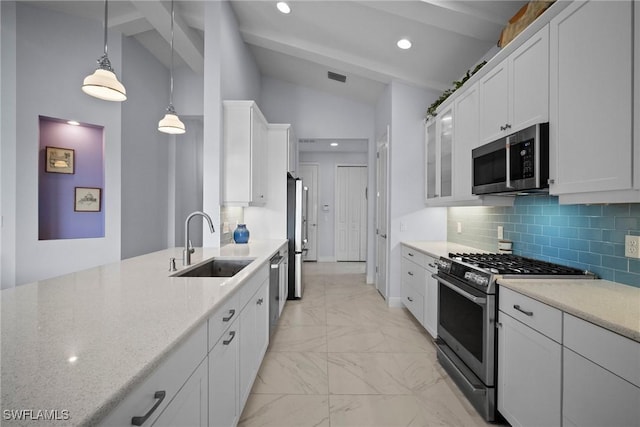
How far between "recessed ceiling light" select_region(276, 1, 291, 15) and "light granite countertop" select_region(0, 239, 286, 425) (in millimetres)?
2936

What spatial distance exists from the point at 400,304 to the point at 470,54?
119 inches

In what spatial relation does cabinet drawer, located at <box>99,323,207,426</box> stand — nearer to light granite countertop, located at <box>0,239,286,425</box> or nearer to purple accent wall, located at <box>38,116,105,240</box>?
light granite countertop, located at <box>0,239,286,425</box>

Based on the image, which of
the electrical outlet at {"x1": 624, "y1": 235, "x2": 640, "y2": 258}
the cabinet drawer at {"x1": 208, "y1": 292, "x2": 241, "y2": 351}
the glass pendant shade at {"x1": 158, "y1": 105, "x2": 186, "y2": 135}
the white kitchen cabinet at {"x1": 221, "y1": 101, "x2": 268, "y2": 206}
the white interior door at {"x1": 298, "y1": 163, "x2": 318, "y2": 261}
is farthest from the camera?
the white interior door at {"x1": 298, "y1": 163, "x2": 318, "y2": 261}

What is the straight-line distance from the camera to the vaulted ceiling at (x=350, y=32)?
8.95ft

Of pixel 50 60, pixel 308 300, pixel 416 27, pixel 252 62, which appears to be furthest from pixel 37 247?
pixel 416 27

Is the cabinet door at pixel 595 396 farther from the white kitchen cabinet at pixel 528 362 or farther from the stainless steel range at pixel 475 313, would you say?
the stainless steel range at pixel 475 313

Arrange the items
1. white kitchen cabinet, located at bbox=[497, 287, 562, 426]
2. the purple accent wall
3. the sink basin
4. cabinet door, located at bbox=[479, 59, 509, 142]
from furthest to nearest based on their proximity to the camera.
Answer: the purple accent wall, the sink basin, cabinet door, located at bbox=[479, 59, 509, 142], white kitchen cabinet, located at bbox=[497, 287, 562, 426]

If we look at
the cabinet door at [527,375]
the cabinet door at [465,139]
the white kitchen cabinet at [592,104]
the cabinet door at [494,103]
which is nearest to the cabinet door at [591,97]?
the white kitchen cabinet at [592,104]

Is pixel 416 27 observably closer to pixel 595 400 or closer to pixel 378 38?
pixel 378 38

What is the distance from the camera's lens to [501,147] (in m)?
2.15

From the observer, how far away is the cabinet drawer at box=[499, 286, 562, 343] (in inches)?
53.8

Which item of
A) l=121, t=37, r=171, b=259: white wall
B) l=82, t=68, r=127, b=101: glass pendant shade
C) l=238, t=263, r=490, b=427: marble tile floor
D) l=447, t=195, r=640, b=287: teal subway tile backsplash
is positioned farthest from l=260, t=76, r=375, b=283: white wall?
l=82, t=68, r=127, b=101: glass pendant shade

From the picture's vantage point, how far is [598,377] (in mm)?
1163

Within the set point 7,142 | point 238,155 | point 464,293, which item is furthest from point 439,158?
point 7,142
